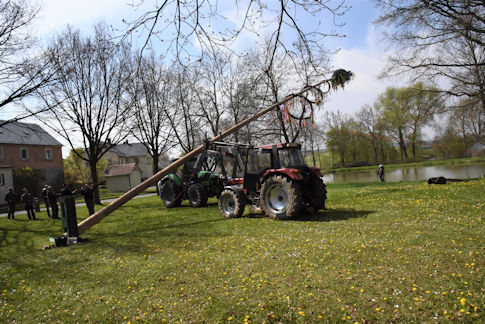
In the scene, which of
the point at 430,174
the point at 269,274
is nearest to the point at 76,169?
the point at 430,174

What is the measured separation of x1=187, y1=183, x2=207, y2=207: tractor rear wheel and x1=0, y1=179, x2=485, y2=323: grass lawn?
588 centimetres

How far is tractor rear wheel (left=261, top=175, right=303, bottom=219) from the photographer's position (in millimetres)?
9844

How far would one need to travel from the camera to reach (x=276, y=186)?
34.3 ft

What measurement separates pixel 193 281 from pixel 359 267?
2767mm

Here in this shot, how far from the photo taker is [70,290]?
525 centimetres

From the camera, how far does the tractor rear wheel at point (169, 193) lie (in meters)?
16.5

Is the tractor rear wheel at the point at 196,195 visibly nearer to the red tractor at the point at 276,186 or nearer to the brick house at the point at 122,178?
the red tractor at the point at 276,186

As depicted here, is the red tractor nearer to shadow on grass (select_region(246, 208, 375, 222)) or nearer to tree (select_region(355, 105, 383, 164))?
shadow on grass (select_region(246, 208, 375, 222))

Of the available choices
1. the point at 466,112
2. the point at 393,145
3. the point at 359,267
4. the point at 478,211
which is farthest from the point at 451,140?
the point at 359,267

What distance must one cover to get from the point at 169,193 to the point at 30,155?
2830 cm

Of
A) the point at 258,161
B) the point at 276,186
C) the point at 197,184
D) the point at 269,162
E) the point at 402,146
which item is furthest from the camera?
the point at 402,146

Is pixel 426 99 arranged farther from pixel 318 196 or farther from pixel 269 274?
pixel 269 274

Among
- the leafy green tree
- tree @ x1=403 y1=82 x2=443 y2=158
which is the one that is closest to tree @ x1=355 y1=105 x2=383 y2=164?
the leafy green tree

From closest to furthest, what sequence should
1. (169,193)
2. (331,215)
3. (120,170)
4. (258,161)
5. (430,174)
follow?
1. (331,215)
2. (258,161)
3. (169,193)
4. (430,174)
5. (120,170)
